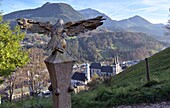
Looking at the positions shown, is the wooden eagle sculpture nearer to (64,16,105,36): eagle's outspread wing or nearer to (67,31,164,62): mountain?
(64,16,105,36): eagle's outspread wing

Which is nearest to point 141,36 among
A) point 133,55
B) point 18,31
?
point 133,55

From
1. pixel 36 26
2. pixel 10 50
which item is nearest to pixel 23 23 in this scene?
pixel 36 26

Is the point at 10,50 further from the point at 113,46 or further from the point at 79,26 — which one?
the point at 113,46

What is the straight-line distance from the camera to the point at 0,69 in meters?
10.1

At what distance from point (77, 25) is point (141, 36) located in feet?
559

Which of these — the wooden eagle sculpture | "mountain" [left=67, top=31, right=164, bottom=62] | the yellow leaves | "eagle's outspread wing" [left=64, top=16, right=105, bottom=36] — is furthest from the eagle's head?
"mountain" [left=67, top=31, right=164, bottom=62]

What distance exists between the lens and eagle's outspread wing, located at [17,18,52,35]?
4.86 m

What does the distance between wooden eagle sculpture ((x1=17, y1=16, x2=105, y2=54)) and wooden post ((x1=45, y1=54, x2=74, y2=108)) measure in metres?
0.23

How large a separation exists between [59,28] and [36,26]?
500 millimetres

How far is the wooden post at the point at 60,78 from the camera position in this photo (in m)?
4.73

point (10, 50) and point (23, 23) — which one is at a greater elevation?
point (23, 23)

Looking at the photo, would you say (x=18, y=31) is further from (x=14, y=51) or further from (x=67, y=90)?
(x=67, y=90)

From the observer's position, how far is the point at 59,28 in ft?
15.8

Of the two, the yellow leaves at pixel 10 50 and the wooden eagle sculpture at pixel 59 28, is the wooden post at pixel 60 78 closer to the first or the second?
the wooden eagle sculpture at pixel 59 28
